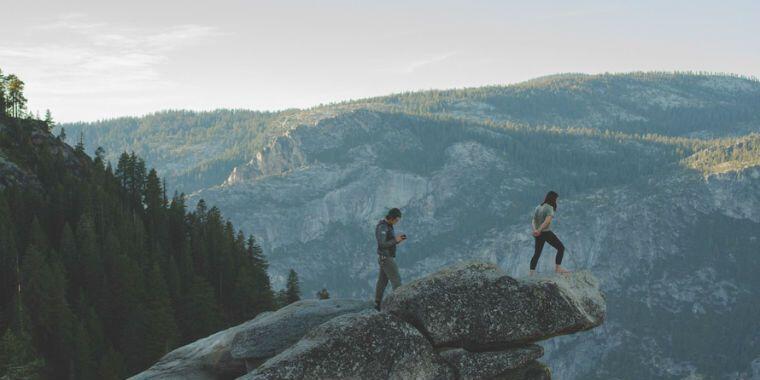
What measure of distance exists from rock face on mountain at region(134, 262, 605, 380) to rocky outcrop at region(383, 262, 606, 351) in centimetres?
3

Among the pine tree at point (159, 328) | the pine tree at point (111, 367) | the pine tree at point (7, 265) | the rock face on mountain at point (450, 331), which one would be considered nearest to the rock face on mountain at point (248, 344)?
the rock face on mountain at point (450, 331)

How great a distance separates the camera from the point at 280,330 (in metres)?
34.5

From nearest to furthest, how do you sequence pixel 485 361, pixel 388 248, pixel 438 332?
pixel 438 332, pixel 485 361, pixel 388 248

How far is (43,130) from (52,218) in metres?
27.3

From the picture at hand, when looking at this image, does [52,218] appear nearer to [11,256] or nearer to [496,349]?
[11,256]

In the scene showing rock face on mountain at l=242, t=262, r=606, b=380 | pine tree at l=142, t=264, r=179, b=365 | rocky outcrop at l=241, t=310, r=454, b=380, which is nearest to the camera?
rocky outcrop at l=241, t=310, r=454, b=380

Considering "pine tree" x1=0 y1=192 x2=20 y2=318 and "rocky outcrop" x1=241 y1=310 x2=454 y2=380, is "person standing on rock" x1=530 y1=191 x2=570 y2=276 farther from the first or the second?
"pine tree" x1=0 y1=192 x2=20 y2=318

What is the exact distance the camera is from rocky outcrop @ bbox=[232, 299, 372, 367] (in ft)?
112

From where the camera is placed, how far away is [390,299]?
32.0m

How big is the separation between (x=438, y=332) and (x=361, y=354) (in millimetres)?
2927

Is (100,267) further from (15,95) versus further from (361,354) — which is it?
(361,354)

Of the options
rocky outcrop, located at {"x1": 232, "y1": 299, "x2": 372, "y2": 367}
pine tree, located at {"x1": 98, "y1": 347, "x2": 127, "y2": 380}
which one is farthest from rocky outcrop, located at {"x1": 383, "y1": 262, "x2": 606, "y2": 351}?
pine tree, located at {"x1": 98, "y1": 347, "x2": 127, "y2": 380}

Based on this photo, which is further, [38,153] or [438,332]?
[38,153]

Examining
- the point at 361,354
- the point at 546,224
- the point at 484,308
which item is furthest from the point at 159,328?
the point at 361,354
